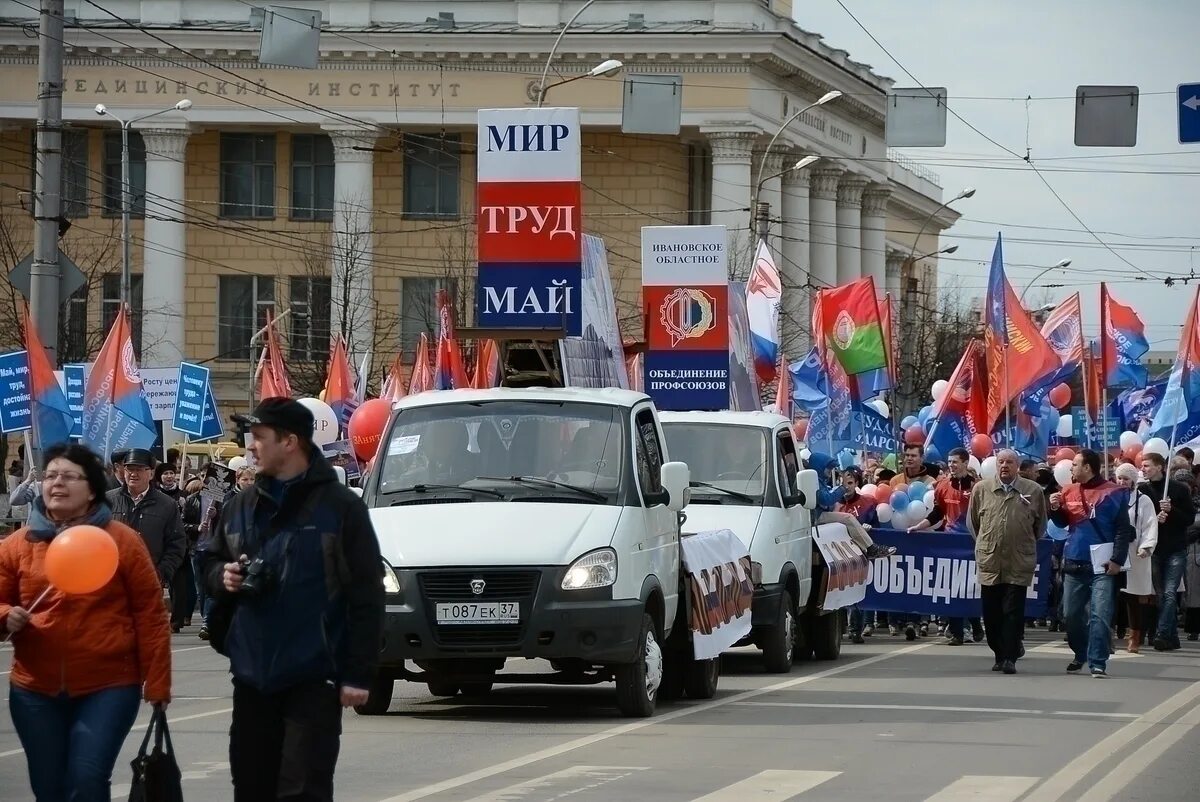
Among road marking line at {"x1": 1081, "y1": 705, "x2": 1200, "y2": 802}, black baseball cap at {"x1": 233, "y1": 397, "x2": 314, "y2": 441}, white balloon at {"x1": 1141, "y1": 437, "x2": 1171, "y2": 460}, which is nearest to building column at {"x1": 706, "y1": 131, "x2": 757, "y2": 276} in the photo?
white balloon at {"x1": 1141, "y1": 437, "x2": 1171, "y2": 460}

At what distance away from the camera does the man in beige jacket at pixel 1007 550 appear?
18.6 meters

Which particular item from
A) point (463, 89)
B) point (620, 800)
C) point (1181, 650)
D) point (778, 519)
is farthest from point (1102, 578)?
point (463, 89)

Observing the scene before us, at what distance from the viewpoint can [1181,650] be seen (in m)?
22.6

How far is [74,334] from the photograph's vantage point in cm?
5469

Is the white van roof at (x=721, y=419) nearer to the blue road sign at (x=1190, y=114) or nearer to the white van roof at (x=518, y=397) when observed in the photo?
the white van roof at (x=518, y=397)

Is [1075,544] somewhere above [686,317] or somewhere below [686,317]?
below

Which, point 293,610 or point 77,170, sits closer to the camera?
point 293,610

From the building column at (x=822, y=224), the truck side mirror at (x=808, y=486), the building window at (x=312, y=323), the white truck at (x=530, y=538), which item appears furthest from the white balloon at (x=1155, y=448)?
the building column at (x=822, y=224)

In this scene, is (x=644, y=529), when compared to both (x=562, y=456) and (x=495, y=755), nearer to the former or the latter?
(x=562, y=456)

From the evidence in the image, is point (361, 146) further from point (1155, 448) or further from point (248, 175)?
point (1155, 448)

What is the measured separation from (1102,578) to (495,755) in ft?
25.0

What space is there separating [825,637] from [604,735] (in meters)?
6.92

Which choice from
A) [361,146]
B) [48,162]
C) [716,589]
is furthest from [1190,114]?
[361,146]

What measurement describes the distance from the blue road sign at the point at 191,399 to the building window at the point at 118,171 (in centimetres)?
3531
